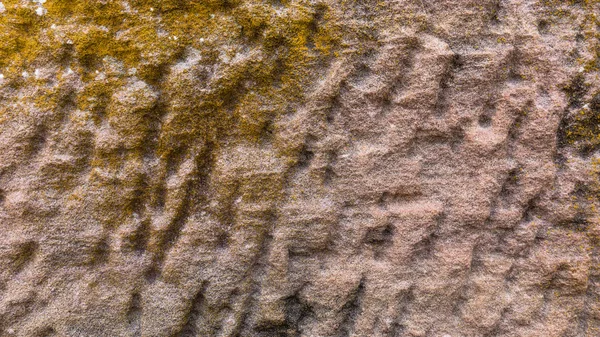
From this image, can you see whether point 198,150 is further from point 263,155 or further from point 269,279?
point 269,279

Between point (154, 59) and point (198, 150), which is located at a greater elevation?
point (154, 59)

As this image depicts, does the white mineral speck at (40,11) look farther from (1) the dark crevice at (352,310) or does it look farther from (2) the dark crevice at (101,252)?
(1) the dark crevice at (352,310)

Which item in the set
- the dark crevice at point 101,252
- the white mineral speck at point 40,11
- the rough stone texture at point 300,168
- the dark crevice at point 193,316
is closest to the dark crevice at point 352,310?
the rough stone texture at point 300,168

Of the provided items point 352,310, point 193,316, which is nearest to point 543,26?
point 352,310

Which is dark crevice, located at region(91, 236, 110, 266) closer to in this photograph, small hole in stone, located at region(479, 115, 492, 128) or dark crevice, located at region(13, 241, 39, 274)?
dark crevice, located at region(13, 241, 39, 274)

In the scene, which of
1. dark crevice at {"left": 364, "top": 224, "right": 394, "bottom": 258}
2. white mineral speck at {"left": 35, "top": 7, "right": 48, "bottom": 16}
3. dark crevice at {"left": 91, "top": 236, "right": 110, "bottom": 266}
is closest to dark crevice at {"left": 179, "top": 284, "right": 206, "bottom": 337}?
dark crevice at {"left": 91, "top": 236, "right": 110, "bottom": 266}

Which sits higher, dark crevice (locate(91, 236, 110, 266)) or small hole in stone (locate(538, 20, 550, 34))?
small hole in stone (locate(538, 20, 550, 34))

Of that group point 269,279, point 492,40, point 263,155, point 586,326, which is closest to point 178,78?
point 263,155

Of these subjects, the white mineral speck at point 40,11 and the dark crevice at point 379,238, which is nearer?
the white mineral speck at point 40,11
